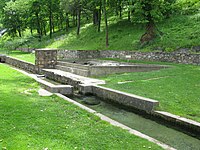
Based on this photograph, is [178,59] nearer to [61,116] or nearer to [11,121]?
[61,116]

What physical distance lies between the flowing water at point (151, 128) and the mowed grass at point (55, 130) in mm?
1442

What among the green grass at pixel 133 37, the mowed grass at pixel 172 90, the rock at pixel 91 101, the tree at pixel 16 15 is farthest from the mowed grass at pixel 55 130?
the tree at pixel 16 15

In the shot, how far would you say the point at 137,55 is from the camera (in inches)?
904

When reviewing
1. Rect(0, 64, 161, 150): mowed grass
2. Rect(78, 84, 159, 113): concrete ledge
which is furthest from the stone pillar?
Rect(0, 64, 161, 150): mowed grass

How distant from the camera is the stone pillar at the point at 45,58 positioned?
20.4m

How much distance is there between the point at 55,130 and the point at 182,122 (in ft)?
12.0

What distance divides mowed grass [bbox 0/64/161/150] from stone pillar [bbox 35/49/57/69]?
1222 centimetres

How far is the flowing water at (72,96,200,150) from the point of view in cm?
675

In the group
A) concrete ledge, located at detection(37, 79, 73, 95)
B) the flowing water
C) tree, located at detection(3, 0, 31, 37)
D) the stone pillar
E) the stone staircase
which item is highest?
tree, located at detection(3, 0, 31, 37)

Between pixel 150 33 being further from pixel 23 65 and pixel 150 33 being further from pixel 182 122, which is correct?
pixel 182 122

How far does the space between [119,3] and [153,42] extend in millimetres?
11168

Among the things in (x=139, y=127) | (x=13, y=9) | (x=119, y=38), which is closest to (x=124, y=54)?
(x=119, y=38)

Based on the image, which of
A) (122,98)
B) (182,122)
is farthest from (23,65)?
(182,122)

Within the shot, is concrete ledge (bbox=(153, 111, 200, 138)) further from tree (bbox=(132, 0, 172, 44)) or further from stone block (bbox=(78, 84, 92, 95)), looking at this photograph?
tree (bbox=(132, 0, 172, 44))
